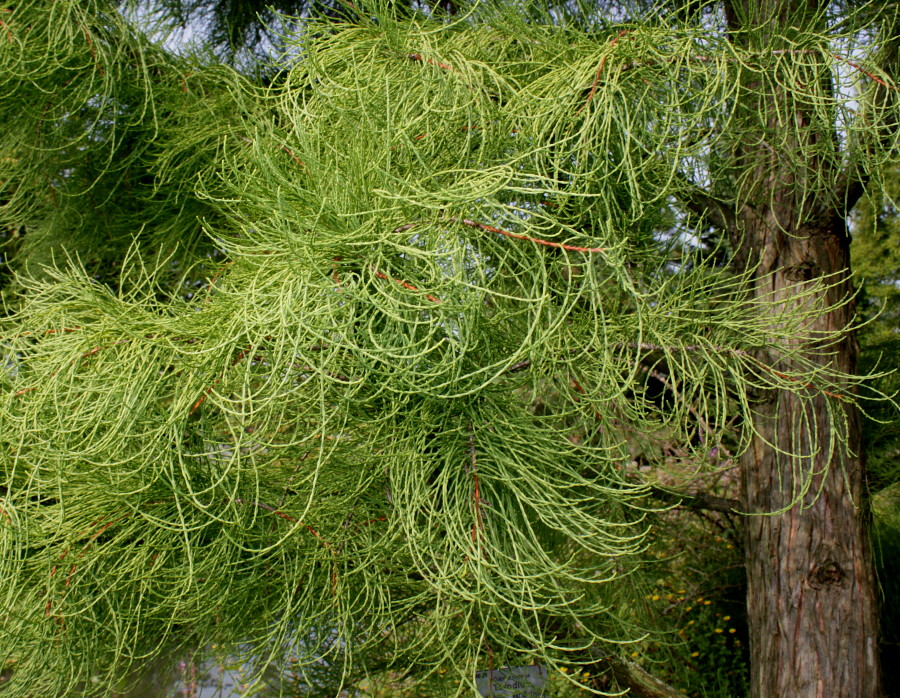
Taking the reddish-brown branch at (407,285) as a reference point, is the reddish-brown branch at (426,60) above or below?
above

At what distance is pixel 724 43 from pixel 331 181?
494mm

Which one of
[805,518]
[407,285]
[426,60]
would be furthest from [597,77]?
[805,518]

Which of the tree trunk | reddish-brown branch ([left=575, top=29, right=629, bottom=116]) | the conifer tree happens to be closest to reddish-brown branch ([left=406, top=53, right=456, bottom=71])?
the conifer tree

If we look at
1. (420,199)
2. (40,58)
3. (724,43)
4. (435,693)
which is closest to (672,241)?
(724,43)

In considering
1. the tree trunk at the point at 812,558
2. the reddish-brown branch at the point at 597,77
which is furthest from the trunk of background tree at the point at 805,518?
the reddish-brown branch at the point at 597,77

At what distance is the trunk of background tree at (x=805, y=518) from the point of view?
3.81 ft

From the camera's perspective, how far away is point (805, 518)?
1191 millimetres

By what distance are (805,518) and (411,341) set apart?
2.74 feet

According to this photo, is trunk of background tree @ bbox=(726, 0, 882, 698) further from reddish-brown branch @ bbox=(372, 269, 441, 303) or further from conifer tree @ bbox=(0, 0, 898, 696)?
reddish-brown branch @ bbox=(372, 269, 441, 303)

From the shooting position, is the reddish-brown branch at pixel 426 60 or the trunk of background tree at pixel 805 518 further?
the trunk of background tree at pixel 805 518

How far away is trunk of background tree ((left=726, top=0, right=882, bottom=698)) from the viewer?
1162 mm

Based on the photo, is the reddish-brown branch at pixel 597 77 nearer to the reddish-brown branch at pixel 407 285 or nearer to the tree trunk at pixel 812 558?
the reddish-brown branch at pixel 407 285

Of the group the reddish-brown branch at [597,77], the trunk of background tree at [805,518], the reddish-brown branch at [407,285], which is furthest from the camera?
the trunk of background tree at [805,518]

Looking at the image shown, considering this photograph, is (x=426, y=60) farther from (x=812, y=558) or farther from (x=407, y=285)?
(x=812, y=558)
